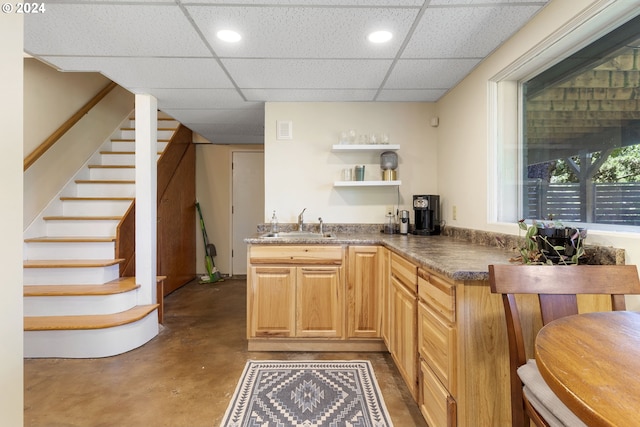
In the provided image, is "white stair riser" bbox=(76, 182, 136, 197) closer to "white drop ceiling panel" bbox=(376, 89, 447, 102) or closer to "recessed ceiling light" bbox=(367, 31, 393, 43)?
"white drop ceiling panel" bbox=(376, 89, 447, 102)

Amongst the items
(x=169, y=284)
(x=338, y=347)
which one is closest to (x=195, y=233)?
(x=169, y=284)

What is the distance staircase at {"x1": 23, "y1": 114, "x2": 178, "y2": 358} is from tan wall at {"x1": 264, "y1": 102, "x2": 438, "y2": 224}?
4.83 feet

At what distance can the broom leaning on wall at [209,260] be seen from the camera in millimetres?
A: 4789

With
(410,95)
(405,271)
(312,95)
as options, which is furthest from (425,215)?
(312,95)

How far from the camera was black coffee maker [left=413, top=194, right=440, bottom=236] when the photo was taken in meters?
2.72

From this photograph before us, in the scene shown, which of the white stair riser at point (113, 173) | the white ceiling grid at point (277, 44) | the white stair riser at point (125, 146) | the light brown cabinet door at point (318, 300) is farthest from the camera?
the white stair riser at point (125, 146)

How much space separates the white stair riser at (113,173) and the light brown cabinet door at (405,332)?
11.1ft

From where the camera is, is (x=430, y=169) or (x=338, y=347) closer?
(x=338, y=347)

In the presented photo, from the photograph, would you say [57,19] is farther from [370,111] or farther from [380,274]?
[380,274]

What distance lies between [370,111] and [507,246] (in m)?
1.77

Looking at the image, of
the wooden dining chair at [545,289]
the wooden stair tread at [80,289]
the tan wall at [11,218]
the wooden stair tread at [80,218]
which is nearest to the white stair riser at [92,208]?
the wooden stair tread at [80,218]

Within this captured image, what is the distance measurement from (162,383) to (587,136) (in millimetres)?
2827

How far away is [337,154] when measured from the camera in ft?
10.0

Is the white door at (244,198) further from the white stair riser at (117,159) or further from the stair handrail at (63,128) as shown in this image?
the stair handrail at (63,128)
